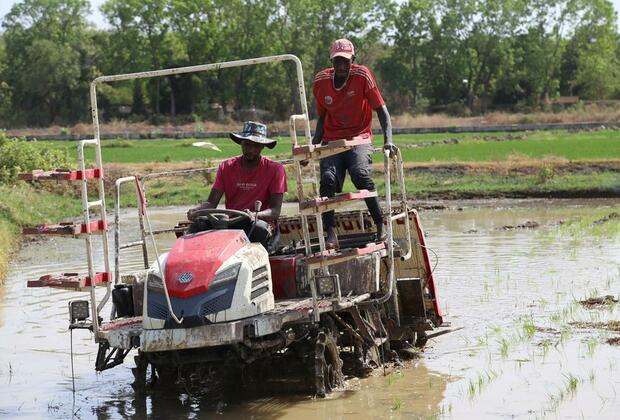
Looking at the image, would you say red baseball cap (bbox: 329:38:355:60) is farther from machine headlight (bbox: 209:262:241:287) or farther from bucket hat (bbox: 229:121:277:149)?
machine headlight (bbox: 209:262:241:287)

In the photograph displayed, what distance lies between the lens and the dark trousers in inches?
392

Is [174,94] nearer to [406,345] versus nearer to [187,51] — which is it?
[187,51]

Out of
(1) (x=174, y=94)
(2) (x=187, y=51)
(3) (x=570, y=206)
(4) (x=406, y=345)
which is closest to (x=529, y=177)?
(3) (x=570, y=206)

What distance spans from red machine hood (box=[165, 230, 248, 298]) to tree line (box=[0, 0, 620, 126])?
7692 centimetres

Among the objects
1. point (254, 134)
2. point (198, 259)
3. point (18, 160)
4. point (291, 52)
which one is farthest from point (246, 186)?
point (291, 52)

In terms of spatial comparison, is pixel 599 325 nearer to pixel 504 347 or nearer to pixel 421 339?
pixel 504 347

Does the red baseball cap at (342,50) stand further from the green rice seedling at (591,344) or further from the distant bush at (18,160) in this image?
the distant bush at (18,160)

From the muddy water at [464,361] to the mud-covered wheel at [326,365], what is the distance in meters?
0.10

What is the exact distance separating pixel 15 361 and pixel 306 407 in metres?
3.79

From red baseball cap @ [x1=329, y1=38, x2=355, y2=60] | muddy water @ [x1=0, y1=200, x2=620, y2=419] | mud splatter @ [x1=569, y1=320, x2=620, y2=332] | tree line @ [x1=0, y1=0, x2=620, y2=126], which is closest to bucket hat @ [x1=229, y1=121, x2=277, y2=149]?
red baseball cap @ [x1=329, y1=38, x2=355, y2=60]

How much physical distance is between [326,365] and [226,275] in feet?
3.97

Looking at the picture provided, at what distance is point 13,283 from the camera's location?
1673 cm

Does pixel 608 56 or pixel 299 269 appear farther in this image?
pixel 608 56

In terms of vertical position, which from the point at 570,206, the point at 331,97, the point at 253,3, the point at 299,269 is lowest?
the point at 570,206
